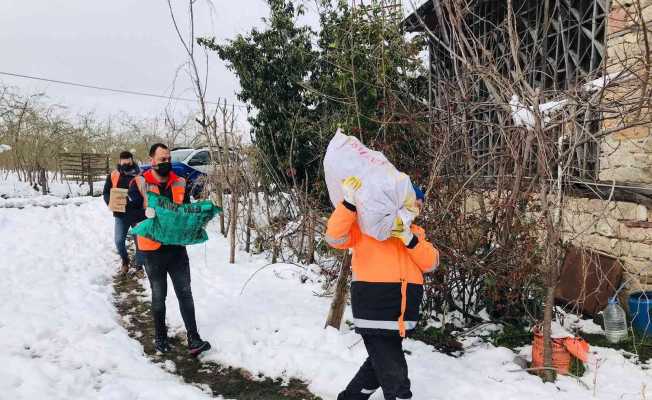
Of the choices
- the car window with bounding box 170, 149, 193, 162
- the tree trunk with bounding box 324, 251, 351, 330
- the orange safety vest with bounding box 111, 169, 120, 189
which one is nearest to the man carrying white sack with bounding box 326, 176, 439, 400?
the tree trunk with bounding box 324, 251, 351, 330

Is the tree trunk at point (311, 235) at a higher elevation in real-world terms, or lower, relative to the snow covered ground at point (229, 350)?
higher

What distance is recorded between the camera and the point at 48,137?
803 inches

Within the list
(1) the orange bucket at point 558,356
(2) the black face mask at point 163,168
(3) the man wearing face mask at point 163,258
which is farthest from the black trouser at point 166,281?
(1) the orange bucket at point 558,356

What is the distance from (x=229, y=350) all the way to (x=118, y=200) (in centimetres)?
323

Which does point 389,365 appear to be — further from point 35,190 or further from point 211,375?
point 35,190

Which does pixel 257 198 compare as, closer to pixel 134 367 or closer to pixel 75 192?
pixel 134 367

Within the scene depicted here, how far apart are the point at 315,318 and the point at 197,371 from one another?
48.0 inches

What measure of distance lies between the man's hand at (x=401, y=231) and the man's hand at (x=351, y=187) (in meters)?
0.25

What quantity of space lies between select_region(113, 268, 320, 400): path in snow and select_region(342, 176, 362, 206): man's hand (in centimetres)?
167

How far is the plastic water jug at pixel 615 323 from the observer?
159 inches

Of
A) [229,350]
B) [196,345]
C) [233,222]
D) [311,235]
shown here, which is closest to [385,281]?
[229,350]

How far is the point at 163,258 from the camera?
3.76 meters

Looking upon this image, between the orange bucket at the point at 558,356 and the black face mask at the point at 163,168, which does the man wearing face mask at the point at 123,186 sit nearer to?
the black face mask at the point at 163,168

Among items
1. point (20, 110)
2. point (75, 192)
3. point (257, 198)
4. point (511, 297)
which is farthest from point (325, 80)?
point (20, 110)
